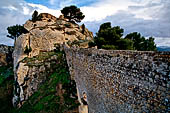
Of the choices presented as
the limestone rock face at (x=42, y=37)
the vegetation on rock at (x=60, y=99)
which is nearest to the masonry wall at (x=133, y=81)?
the vegetation on rock at (x=60, y=99)

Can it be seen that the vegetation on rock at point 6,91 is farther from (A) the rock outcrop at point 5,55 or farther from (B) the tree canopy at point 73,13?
(B) the tree canopy at point 73,13

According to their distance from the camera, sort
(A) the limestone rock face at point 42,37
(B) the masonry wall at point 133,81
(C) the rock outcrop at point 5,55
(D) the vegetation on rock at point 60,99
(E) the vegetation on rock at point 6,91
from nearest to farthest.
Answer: (B) the masonry wall at point 133,81
(D) the vegetation on rock at point 60,99
(E) the vegetation on rock at point 6,91
(A) the limestone rock face at point 42,37
(C) the rock outcrop at point 5,55

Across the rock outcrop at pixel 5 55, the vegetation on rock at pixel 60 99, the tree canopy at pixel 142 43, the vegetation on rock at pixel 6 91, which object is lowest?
the vegetation on rock at pixel 6 91

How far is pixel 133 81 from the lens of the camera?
411 cm

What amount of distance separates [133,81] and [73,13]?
1644 inches

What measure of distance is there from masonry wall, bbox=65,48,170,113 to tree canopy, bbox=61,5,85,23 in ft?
125

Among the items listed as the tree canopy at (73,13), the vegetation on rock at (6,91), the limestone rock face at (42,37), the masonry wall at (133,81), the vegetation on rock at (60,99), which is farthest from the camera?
the tree canopy at (73,13)

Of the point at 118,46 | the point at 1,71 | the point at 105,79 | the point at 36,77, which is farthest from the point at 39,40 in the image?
the point at 105,79

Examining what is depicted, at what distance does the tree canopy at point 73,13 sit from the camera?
41.8 meters

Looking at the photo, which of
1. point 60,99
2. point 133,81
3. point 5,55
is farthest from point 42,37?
point 133,81

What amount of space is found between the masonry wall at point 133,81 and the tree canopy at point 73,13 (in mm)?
38238

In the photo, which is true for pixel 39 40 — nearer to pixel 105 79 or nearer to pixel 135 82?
pixel 105 79

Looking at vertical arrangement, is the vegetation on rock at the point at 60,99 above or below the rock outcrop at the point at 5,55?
below

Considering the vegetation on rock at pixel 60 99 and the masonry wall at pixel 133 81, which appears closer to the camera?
the masonry wall at pixel 133 81
